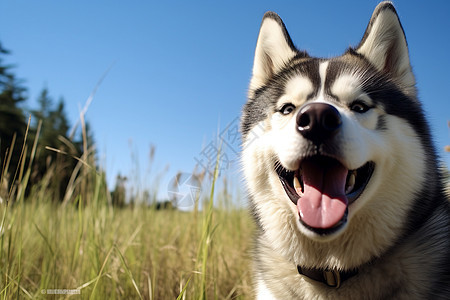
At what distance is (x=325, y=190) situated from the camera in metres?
1.72

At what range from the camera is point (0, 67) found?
86.4 feet

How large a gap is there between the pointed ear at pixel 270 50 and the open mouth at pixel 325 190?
99 cm

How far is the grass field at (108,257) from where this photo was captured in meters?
2.38

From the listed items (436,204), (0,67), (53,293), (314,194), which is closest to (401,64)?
(436,204)

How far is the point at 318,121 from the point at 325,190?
362 millimetres

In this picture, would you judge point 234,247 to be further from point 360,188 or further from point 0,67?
point 0,67

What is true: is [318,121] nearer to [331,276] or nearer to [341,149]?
[341,149]

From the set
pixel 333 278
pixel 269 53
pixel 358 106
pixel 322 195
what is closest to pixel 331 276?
pixel 333 278

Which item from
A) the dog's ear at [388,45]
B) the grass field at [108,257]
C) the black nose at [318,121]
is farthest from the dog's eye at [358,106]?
the grass field at [108,257]

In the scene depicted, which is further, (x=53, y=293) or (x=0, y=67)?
(x=0, y=67)

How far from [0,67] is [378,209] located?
3138 cm

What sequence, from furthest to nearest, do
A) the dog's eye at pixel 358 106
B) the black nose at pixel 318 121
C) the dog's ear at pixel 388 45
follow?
the dog's ear at pixel 388 45
the dog's eye at pixel 358 106
the black nose at pixel 318 121

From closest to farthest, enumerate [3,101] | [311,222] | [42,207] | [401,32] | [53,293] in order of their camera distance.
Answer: [311,222]
[401,32]
[53,293]
[42,207]
[3,101]

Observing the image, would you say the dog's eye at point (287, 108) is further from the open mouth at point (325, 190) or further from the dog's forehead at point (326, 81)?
the open mouth at point (325, 190)
